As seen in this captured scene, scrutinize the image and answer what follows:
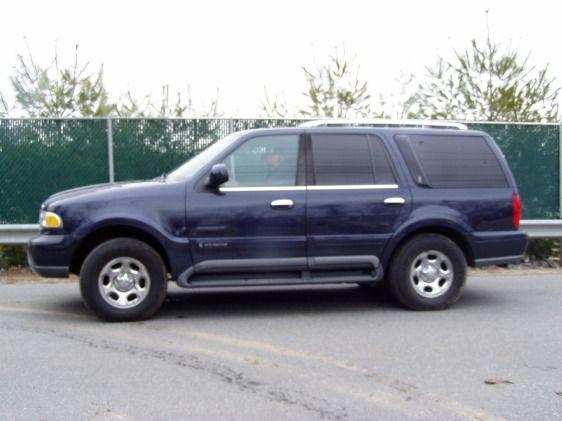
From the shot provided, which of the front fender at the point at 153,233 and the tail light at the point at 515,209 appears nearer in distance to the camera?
the front fender at the point at 153,233

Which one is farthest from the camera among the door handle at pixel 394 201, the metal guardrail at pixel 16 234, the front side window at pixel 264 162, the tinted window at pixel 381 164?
the metal guardrail at pixel 16 234

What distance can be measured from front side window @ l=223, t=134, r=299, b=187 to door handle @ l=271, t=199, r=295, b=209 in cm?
19

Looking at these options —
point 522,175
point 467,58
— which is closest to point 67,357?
point 522,175

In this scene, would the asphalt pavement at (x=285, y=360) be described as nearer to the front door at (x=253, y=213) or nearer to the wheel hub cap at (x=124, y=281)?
the wheel hub cap at (x=124, y=281)

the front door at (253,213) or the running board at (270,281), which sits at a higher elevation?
the front door at (253,213)

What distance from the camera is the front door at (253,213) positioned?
6.52 metres

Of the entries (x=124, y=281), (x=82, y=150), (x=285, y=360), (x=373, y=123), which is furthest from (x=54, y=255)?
(x=82, y=150)

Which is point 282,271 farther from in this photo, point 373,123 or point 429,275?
point 373,123

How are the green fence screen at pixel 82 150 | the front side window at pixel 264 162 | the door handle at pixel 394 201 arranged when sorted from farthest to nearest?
the green fence screen at pixel 82 150
the door handle at pixel 394 201
the front side window at pixel 264 162

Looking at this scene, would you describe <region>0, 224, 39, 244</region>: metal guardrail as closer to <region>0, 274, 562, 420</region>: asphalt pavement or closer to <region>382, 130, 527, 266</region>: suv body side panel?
<region>0, 274, 562, 420</region>: asphalt pavement

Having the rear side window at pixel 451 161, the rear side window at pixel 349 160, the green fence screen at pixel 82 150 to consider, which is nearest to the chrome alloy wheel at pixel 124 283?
the rear side window at pixel 349 160

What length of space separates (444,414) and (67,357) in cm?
292

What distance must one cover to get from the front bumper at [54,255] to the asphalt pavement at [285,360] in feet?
1.69

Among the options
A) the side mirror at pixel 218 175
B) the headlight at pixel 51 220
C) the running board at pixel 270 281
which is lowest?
the running board at pixel 270 281
